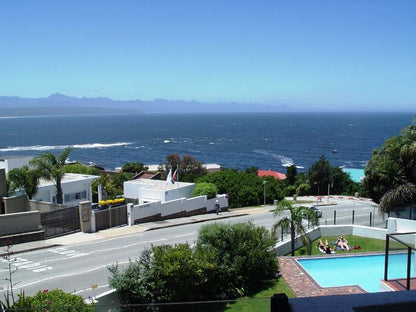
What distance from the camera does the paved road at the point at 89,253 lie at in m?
16.7

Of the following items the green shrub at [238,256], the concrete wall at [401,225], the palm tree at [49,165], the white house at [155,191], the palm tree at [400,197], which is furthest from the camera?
the white house at [155,191]

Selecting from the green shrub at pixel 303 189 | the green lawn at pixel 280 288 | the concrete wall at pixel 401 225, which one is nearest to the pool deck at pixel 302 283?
the green lawn at pixel 280 288

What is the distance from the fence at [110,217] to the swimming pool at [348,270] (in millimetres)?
12072

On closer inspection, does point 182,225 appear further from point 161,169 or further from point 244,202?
point 161,169

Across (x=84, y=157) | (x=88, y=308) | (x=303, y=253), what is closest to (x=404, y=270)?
(x=88, y=308)

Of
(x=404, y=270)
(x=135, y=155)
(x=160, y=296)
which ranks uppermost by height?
(x=404, y=270)

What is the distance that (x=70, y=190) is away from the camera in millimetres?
33750

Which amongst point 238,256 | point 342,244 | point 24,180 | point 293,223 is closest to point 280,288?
point 238,256

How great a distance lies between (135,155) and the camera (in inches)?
5015

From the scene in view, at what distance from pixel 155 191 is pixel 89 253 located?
38.7ft

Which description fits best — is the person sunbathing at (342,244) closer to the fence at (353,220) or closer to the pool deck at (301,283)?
the fence at (353,220)

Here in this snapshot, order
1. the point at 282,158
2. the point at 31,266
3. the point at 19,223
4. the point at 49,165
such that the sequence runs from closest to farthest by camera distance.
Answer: the point at 31,266, the point at 19,223, the point at 49,165, the point at 282,158

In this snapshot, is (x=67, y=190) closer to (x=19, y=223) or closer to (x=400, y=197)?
(x=19, y=223)

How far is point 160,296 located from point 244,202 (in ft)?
89.5
